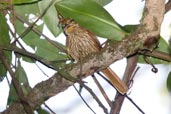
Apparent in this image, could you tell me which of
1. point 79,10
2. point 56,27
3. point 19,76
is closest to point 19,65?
point 19,76

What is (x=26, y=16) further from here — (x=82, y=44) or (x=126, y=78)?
(x=126, y=78)

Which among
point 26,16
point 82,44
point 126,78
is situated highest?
point 26,16

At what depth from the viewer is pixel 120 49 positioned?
78cm

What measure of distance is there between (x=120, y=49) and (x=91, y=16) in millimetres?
144

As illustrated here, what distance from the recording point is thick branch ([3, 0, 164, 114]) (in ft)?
2.44

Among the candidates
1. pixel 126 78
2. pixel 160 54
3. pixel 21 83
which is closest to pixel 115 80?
pixel 126 78

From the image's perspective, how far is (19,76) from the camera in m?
1.08

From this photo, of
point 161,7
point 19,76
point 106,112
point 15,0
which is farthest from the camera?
point 19,76

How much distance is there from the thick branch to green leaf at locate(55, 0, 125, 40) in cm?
8

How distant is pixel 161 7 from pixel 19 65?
451 mm

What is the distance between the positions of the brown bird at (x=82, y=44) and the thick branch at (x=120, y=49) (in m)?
0.11

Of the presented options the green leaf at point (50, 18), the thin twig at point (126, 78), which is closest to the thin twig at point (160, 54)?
the thin twig at point (126, 78)

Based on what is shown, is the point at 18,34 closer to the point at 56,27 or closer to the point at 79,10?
the point at 56,27

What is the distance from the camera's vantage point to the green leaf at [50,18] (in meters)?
0.97
